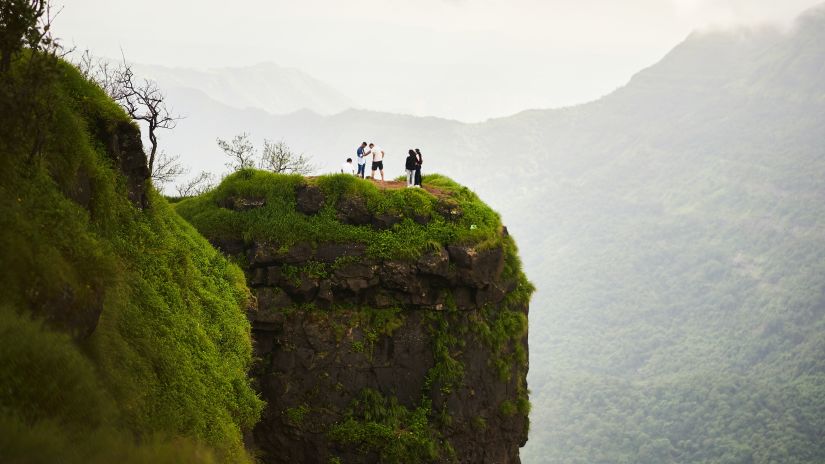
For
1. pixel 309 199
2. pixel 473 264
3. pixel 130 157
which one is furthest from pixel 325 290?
pixel 130 157

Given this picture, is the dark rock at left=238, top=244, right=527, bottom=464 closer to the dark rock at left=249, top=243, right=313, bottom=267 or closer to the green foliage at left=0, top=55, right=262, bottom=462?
the dark rock at left=249, top=243, right=313, bottom=267

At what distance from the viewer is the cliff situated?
2128cm

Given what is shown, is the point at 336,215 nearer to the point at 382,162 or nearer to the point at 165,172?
the point at 382,162

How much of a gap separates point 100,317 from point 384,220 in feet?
43.6

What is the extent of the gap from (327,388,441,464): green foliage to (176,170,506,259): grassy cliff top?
472cm

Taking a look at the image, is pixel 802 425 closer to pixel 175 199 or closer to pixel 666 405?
pixel 666 405

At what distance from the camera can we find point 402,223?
76.1ft

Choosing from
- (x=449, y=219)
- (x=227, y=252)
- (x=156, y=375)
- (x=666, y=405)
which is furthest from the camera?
(x=666, y=405)

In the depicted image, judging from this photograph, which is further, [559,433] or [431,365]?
[559,433]

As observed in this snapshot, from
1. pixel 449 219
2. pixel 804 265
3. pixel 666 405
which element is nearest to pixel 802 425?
pixel 666 405

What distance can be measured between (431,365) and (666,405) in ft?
414

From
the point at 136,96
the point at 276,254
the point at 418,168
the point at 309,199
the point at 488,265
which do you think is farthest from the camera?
the point at 136,96

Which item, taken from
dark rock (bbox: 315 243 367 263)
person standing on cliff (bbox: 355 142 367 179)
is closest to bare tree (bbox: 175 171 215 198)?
person standing on cliff (bbox: 355 142 367 179)

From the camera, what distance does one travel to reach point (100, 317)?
10469 mm
